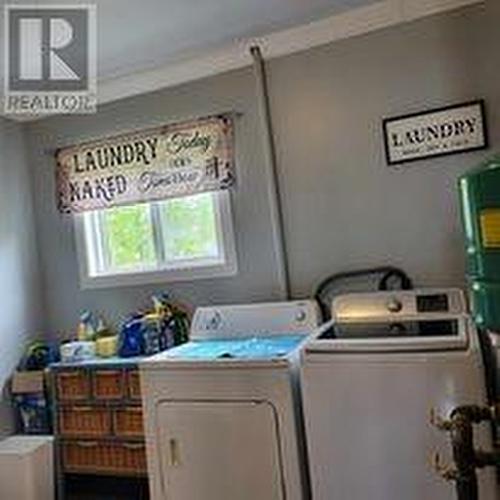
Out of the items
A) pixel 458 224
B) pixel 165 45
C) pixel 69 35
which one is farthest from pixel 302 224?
pixel 69 35

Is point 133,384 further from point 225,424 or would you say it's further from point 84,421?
point 225,424

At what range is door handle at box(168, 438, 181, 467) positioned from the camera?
2.54m

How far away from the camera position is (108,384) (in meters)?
3.21

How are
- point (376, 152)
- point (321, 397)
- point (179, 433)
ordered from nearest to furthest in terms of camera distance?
point (321, 397), point (179, 433), point (376, 152)

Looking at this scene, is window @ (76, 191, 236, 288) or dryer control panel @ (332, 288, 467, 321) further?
window @ (76, 191, 236, 288)

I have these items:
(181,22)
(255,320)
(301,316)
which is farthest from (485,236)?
(181,22)

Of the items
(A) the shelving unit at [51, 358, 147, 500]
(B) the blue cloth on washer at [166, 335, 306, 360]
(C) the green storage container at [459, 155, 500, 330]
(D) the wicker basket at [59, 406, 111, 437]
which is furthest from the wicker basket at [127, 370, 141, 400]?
(C) the green storage container at [459, 155, 500, 330]

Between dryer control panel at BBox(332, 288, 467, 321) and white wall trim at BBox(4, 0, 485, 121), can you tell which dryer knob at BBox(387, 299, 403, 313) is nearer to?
dryer control panel at BBox(332, 288, 467, 321)

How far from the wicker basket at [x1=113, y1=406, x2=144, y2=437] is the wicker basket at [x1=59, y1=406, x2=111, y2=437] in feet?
0.18

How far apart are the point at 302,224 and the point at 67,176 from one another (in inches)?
62.6

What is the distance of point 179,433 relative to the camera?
2.53 m

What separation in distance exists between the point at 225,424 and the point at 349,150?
152 cm

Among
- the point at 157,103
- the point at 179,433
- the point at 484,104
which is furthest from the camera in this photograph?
the point at 157,103

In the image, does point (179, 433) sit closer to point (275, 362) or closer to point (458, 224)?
point (275, 362)
